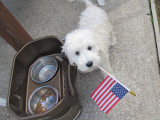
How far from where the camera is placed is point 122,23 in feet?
10.7

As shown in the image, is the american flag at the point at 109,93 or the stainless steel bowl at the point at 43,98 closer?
the american flag at the point at 109,93

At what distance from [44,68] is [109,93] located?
1.46 m

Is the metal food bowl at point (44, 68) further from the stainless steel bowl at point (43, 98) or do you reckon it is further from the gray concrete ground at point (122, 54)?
the gray concrete ground at point (122, 54)

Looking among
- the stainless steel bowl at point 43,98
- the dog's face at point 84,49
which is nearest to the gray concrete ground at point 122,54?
the stainless steel bowl at point 43,98

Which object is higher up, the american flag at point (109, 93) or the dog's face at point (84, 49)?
the dog's face at point (84, 49)

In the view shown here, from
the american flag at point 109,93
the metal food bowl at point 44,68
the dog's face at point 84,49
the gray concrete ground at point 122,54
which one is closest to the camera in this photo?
the american flag at point 109,93

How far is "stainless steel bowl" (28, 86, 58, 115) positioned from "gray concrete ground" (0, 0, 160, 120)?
21.5 inches

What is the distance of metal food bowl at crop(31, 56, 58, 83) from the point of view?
8.77ft

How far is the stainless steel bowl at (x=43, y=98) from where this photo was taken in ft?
7.84

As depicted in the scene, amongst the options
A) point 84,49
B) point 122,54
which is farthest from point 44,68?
point 122,54

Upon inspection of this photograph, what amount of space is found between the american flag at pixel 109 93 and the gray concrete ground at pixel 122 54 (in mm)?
697

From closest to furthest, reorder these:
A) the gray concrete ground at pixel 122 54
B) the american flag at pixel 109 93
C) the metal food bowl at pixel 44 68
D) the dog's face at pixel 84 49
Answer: the american flag at pixel 109 93, the dog's face at pixel 84 49, the gray concrete ground at pixel 122 54, the metal food bowl at pixel 44 68

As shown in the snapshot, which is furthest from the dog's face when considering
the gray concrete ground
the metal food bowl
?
the gray concrete ground

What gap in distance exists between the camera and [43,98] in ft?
→ 8.12
